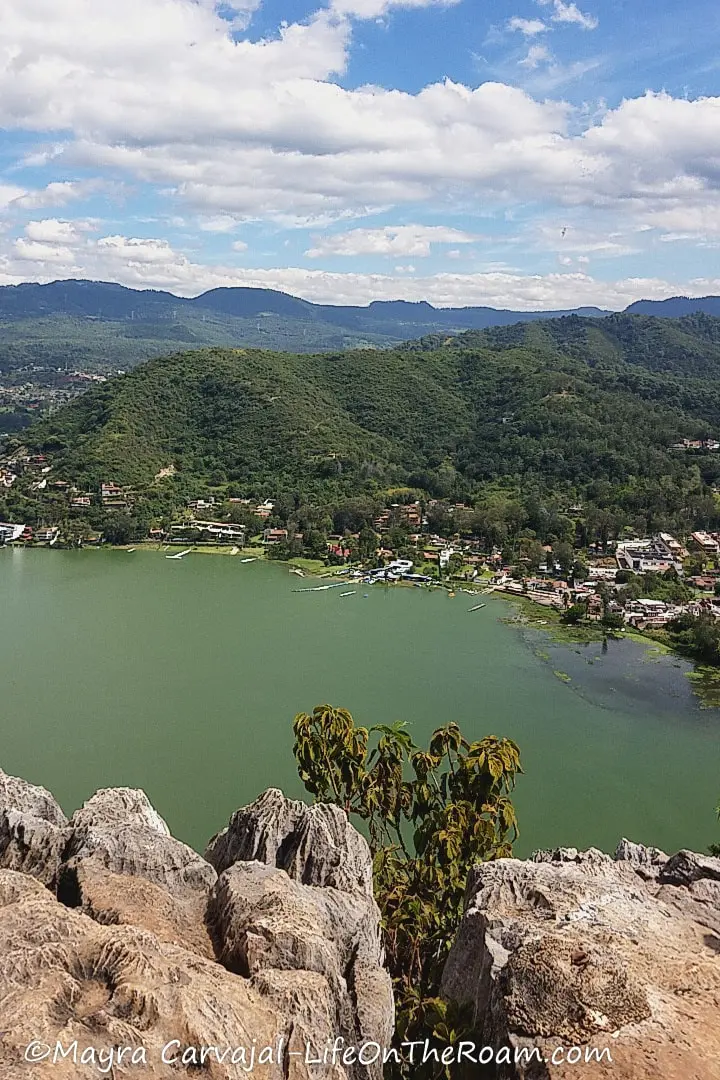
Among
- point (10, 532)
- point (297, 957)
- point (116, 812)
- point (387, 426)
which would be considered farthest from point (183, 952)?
point (387, 426)

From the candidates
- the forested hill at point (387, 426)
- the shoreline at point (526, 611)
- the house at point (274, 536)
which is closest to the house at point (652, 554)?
the forested hill at point (387, 426)

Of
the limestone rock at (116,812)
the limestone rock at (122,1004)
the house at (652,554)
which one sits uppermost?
the limestone rock at (122,1004)

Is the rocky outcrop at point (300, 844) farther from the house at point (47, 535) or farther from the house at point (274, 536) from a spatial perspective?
the house at point (47, 535)

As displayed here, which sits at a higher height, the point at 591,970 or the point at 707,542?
the point at 591,970

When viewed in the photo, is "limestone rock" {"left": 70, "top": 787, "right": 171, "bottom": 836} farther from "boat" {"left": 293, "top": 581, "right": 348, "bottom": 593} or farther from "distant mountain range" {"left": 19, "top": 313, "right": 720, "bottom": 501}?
"distant mountain range" {"left": 19, "top": 313, "right": 720, "bottom": 501}

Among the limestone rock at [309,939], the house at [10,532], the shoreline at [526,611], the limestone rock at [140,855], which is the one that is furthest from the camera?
the house at [10,532]

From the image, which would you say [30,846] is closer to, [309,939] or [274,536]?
[309,939]

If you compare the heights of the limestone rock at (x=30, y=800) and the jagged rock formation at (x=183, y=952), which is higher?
the jagged rock formation at (x=183, y=952)
